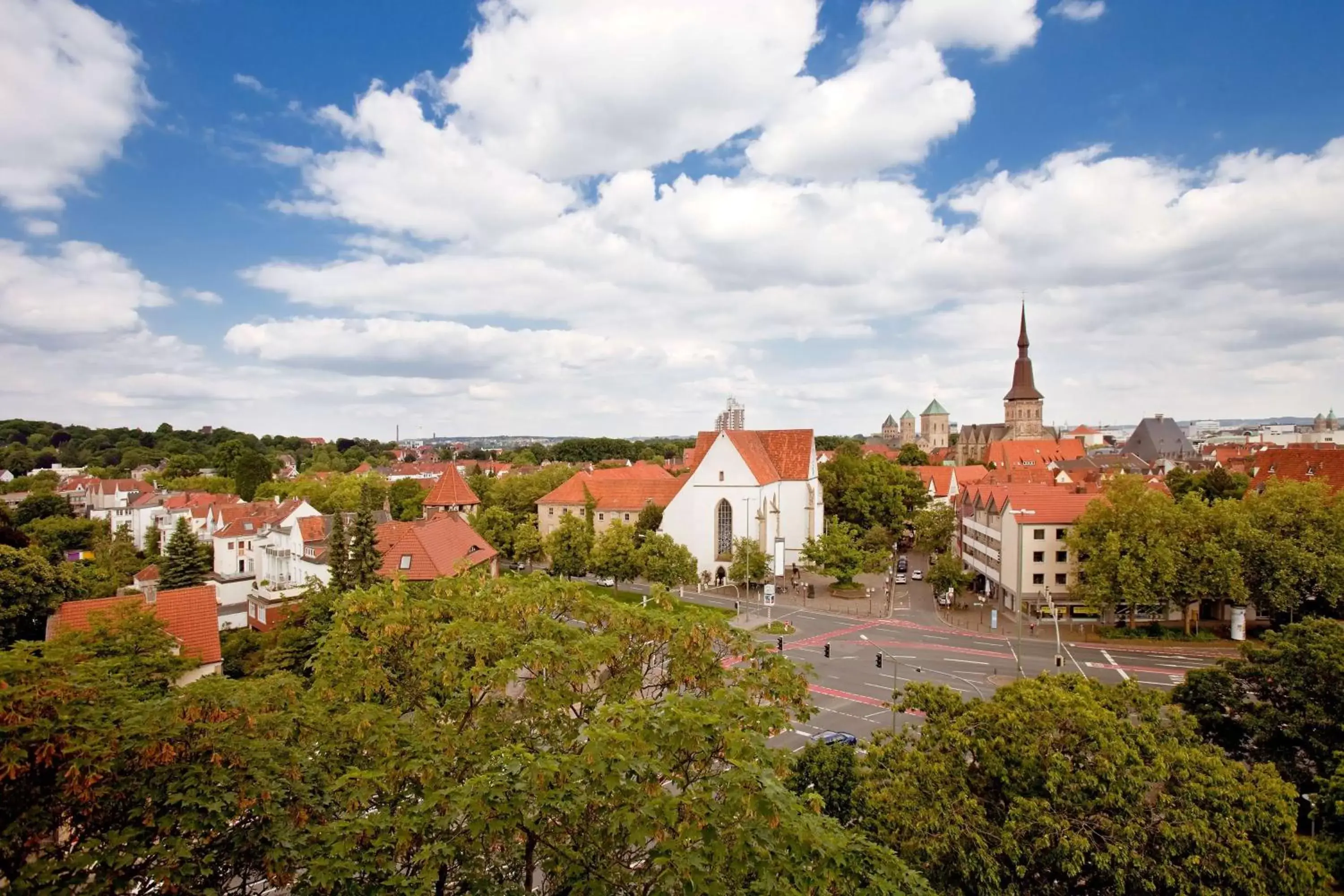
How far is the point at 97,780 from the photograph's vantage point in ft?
21.0

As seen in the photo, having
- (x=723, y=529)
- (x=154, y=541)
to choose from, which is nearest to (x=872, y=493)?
(x=723, y=529)

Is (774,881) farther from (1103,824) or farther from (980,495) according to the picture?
(980,495)

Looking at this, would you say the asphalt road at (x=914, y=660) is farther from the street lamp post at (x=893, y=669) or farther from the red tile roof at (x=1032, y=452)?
the red tile roof at (x=1032, y=452)

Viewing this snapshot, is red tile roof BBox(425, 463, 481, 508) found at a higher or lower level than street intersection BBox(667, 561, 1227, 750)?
higher

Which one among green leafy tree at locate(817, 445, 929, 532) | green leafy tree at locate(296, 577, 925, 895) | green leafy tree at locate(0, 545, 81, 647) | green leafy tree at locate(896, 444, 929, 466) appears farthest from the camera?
green leafy tree at locate(896, 444, 929, 466)

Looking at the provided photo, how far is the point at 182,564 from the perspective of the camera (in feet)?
142

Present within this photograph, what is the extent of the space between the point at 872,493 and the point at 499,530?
30887mm

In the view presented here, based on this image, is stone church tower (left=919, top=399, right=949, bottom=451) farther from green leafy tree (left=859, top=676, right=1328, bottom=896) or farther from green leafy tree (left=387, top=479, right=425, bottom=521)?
green leafy tree (left=859, top=676, right=1328, bottom=896)

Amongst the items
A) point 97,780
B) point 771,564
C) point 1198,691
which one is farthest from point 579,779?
point 771,564

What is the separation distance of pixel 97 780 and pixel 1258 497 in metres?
47.9

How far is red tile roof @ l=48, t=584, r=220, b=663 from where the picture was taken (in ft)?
78.8

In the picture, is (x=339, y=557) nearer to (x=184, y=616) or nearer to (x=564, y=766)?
(x=184, y=616)

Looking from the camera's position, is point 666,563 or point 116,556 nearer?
point 666,563

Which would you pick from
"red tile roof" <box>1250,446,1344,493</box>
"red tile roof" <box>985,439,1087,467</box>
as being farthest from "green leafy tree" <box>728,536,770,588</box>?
"red tile roof" <box>985,439,1087,467</box>
